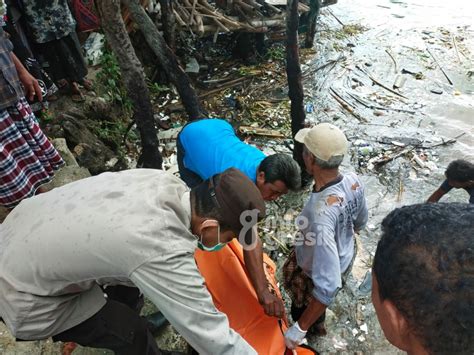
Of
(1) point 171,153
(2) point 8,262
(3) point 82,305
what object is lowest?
(1) point 171,153

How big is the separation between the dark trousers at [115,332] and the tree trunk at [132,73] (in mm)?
2255

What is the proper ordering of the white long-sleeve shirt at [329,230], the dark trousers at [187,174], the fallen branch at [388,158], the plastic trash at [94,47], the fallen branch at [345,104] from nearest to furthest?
1. the white long-sleeve shirt at [329,230]
2. the dark trousers at [187,174]
3. the fallen branch at [388,158]
4. the plastic trash at [94,47]
5. the fallen branch at [345,104]

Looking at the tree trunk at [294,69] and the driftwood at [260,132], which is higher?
the tree trunk at [294,69]

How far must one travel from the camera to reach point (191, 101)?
461 centimetres

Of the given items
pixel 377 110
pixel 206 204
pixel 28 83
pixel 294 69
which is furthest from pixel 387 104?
pixel 206 204

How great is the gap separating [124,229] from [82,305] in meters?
0.73

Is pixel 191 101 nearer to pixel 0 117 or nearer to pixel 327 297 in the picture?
pixel 0 117

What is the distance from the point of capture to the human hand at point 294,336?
7.64 feet

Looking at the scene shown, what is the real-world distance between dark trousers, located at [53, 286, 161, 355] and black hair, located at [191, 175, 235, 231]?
0.88 meters

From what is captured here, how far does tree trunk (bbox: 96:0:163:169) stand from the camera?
3.39 metres

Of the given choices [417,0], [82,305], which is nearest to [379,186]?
[82,305]

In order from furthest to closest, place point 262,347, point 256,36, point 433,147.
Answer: point 256,36, point 433,147, point 262,347

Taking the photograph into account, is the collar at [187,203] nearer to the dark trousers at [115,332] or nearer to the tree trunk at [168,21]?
the dark trousers at [115,332]

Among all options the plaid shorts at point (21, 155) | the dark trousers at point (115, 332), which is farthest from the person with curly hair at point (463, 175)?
the plaid shorts at point (21, 155)
